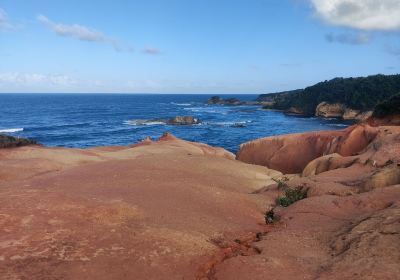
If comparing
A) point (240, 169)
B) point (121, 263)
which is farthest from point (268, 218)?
point (240, 169)

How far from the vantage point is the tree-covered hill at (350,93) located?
79.7 metres

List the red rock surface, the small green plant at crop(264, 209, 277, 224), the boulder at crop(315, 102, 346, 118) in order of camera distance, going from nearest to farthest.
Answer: the small green plant at crop(264, 209, 277, 224)
the red rock surface
the boulder at crop(315, 102, 346, 118)

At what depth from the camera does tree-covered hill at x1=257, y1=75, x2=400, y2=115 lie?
79.7 meters

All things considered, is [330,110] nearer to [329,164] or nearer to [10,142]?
[329,164]

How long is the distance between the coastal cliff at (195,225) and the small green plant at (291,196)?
0.03m

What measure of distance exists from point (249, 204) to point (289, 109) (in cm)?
9352

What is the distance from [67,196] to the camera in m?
10.7

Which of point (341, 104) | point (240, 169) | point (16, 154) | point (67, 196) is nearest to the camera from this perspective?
point (67, 196)

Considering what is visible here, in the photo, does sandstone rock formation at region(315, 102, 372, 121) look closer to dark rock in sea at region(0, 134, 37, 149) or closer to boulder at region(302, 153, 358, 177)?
boulder at region(302, 153, 358, 177)

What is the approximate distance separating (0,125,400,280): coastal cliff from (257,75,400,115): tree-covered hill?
67.9 meters

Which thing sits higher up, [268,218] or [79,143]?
[268,218]

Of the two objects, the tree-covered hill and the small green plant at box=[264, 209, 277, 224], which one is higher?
the tree-covered hill

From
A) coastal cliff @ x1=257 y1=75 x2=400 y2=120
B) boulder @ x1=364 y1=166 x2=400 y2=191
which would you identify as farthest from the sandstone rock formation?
boulder @ x1=364 y1=166 x2=400 y2=191

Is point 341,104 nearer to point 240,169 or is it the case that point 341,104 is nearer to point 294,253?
point 240,169
